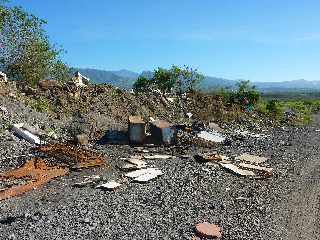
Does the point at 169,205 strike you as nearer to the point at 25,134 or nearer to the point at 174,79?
the point at 25,134

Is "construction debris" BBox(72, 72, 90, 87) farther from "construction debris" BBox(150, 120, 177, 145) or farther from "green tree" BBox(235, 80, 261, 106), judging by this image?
"green tree" BBox(235, 80, 261, 106)

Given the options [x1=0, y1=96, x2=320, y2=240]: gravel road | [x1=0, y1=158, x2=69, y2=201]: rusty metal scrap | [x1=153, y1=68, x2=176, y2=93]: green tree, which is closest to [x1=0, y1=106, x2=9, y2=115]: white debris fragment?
[x1=0, y1=96, x2=320, y2=240]: gravel road

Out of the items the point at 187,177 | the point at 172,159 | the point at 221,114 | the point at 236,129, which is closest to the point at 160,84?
the point at 221,114

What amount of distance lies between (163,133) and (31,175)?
741 centimetres

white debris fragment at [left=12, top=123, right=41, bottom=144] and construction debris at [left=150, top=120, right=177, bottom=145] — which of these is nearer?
white debris fragment at [left=12, top=123, right=41, bottom=144]

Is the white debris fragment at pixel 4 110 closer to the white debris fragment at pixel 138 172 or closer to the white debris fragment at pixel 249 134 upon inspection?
the white debris fragment at pixel 138 172

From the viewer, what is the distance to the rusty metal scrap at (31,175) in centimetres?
1295

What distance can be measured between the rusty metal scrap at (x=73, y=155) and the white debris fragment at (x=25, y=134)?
899mm

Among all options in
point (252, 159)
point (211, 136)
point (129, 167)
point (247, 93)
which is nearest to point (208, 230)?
point (129, 167)

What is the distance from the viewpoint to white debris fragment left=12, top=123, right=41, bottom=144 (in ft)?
58.9

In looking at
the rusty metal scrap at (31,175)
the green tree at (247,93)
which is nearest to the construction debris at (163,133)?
the rusty metal scrap at (31,175)

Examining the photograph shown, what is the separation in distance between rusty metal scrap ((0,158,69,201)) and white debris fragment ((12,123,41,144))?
222cm

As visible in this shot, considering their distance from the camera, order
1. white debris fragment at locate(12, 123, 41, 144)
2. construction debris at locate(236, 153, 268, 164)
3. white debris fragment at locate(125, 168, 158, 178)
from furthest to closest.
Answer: construction debris at locate(236, 153, 268, 164) → white debris fragment at locate(12, 123, 41, 144) → white debris fragment at locate(125, 168, 158, 178)

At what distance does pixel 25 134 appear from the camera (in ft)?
59.8
